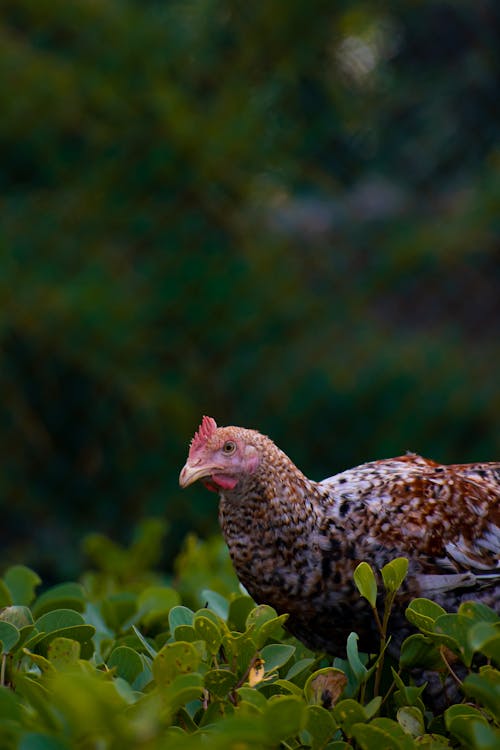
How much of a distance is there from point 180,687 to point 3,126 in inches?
162

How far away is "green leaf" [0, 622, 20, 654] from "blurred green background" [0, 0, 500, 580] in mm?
3361

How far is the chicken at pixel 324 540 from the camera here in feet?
5.81

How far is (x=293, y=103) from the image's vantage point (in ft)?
18.5

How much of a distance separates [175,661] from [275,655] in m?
0.24

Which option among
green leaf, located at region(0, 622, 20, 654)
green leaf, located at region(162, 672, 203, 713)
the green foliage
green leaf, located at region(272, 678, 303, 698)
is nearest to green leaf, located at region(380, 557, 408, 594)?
the green foliage

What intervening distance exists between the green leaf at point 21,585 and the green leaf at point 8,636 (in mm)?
488

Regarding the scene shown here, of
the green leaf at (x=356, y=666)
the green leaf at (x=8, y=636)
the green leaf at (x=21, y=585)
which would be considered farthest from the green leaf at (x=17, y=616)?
the green leaf at (x=356, y=666)

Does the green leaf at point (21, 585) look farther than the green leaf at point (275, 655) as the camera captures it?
Yes

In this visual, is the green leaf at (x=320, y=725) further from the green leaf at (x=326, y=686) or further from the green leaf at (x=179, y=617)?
the green leaf at (x=179, y=617)

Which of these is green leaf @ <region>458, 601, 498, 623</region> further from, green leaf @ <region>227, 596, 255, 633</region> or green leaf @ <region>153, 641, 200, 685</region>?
green leaf @ <region>227, 596, 255, 633</region>

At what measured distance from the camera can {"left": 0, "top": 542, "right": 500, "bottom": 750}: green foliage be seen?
41.8 inches

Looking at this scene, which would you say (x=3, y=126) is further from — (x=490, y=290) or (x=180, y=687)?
(x=180, y=687)

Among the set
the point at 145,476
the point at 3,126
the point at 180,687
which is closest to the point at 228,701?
the point at 180,687

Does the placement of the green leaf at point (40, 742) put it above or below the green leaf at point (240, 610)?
below
